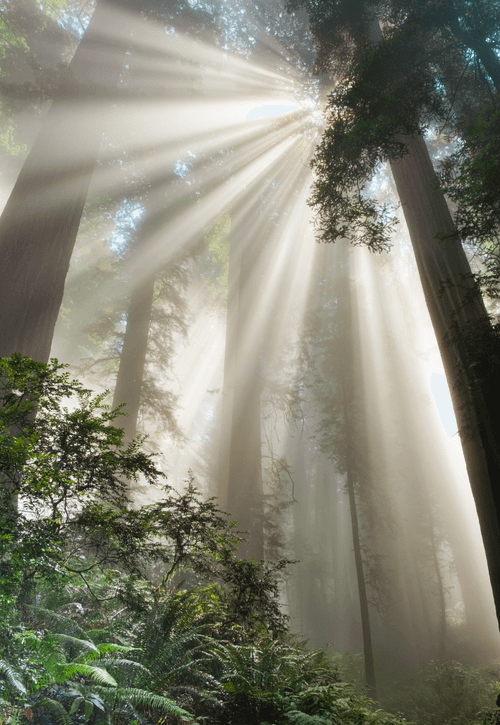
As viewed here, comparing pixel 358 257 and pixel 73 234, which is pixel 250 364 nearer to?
pixel 73 234

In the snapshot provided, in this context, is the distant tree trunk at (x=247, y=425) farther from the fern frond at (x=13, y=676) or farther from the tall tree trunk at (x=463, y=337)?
the fern frond at (x=13, y=676)

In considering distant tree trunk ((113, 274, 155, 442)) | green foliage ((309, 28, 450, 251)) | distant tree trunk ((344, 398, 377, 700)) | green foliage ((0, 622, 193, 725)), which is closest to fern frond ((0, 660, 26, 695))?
green foliage ((0, 622, 193, 725))

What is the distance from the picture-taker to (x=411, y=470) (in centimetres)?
2231

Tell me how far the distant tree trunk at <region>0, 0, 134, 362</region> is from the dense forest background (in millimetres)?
41

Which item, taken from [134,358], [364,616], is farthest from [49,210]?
[364,616]

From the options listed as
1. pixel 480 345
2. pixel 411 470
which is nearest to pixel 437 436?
pixel 411 470

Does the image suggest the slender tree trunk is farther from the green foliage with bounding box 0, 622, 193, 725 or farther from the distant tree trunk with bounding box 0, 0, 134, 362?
the distant tree trunk with bounding box 0, 0, 134, 362

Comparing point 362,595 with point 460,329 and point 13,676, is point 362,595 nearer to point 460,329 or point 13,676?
point 460,329

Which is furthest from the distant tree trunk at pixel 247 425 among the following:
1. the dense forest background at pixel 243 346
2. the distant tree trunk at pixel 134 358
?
the distant tree trunk at pixel 134 358

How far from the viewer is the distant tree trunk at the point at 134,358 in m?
10.8

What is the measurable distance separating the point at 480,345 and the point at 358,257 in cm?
2005

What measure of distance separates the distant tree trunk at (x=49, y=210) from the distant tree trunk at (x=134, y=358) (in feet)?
17.7

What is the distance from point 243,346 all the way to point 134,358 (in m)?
4.01

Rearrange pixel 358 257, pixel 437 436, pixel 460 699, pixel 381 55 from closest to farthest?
pixel 381 55 < pixel 460 699 < pixel 358 257 < pixel 437 436
